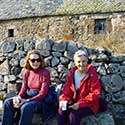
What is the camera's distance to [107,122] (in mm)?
5906

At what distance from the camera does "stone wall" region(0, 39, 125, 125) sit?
689cm

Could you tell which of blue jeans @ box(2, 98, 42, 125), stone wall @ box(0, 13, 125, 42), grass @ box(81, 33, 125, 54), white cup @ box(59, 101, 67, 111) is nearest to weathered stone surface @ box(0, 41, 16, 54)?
blue jeans @ box(2, 98, 42, 125)

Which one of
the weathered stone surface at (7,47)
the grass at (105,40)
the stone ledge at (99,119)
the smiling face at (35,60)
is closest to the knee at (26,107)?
the smiling face at (35,60)

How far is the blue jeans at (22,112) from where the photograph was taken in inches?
224

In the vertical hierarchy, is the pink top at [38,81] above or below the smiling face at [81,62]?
below

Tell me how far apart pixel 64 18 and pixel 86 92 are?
14989 mm

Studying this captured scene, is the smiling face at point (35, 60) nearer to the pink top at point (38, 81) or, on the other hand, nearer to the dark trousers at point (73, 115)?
the pink top at point (38, 81)

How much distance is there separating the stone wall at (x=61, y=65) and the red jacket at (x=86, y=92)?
39.3 inches

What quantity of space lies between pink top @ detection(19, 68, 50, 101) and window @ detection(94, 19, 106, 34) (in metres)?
14.6

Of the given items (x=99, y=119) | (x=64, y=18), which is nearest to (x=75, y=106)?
(x=99, y=119)

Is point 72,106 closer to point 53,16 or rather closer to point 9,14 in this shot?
point 53,16

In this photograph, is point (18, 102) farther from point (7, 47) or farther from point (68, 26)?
point (68, 26)

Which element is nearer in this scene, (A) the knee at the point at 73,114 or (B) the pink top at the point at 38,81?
(A) the knee at the point at 73,114

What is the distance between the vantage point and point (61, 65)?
278 inches
